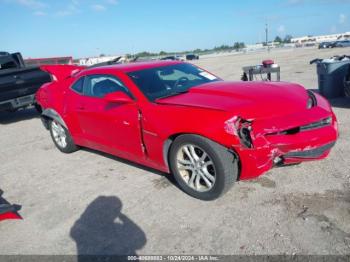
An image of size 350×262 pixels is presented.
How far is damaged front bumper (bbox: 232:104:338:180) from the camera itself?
3.06 metres

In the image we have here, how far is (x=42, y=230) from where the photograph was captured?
338 cm

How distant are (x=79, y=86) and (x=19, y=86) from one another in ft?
15.2

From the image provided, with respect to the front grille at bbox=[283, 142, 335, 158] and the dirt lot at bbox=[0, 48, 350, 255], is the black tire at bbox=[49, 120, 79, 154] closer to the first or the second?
the dirt lot at bbox=[0, 48, 350, 255]

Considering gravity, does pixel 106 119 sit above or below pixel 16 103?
above

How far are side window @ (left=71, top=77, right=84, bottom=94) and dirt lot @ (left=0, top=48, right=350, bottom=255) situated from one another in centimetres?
124

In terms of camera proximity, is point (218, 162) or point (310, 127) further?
point (310, 127)

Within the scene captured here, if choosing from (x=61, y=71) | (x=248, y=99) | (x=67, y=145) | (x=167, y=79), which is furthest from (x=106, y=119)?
(x=61, y=71)

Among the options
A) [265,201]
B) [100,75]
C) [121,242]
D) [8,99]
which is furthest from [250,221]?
[8,99]

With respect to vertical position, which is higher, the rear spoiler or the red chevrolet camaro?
the rear spoiler

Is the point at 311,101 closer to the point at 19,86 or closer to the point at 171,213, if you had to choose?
the point at 171,213

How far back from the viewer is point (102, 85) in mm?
4531

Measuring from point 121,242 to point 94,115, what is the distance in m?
2.06

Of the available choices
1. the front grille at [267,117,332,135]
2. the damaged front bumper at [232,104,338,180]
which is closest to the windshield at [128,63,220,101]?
the damaged front bumper at [232,104,338,180]

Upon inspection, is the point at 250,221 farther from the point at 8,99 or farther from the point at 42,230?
the point at 8,99
